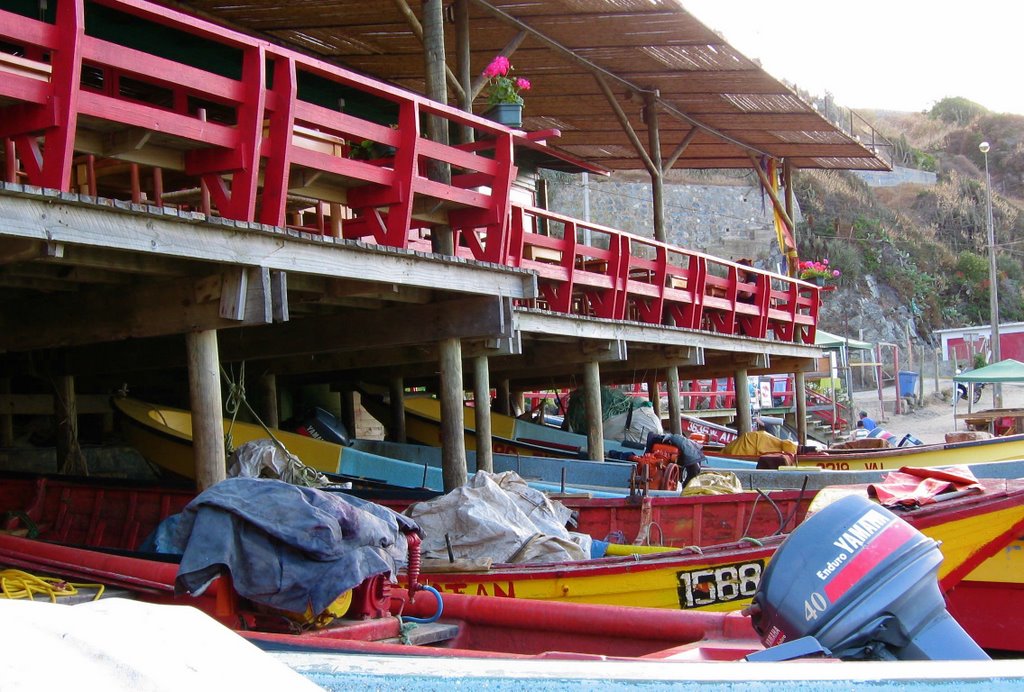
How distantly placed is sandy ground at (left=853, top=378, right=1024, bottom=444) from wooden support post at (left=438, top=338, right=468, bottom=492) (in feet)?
72.8

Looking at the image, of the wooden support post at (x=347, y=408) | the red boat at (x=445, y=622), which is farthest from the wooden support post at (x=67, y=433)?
the wooden support post at (x=347, y=408)

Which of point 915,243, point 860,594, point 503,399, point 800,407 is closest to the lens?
point 860,594

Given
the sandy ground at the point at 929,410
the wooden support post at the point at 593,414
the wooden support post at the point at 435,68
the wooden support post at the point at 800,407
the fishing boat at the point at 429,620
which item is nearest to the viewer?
the fishing boat at the point at 429,620

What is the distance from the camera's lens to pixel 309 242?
24.1 ft

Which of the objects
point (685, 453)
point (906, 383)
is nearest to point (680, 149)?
point (685, 453)

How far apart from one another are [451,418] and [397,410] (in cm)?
608

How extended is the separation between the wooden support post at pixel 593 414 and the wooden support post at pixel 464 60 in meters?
3.32

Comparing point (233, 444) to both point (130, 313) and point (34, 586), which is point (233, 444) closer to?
point (130, 313)

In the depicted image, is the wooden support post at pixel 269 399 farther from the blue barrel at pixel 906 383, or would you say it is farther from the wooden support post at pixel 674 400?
the blue barrel at pixel 906 383

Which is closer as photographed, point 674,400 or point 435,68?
point 435,68

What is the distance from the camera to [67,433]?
10688mm

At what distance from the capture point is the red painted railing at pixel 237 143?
579cm

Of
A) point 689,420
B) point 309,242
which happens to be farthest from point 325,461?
point 689,420

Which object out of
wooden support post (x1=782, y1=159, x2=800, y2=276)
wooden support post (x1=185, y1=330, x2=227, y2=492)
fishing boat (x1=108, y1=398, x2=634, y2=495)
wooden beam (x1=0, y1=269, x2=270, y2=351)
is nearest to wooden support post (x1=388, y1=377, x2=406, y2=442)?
fishing boat (x1=108, y1=398, x2=634, y2=495)
